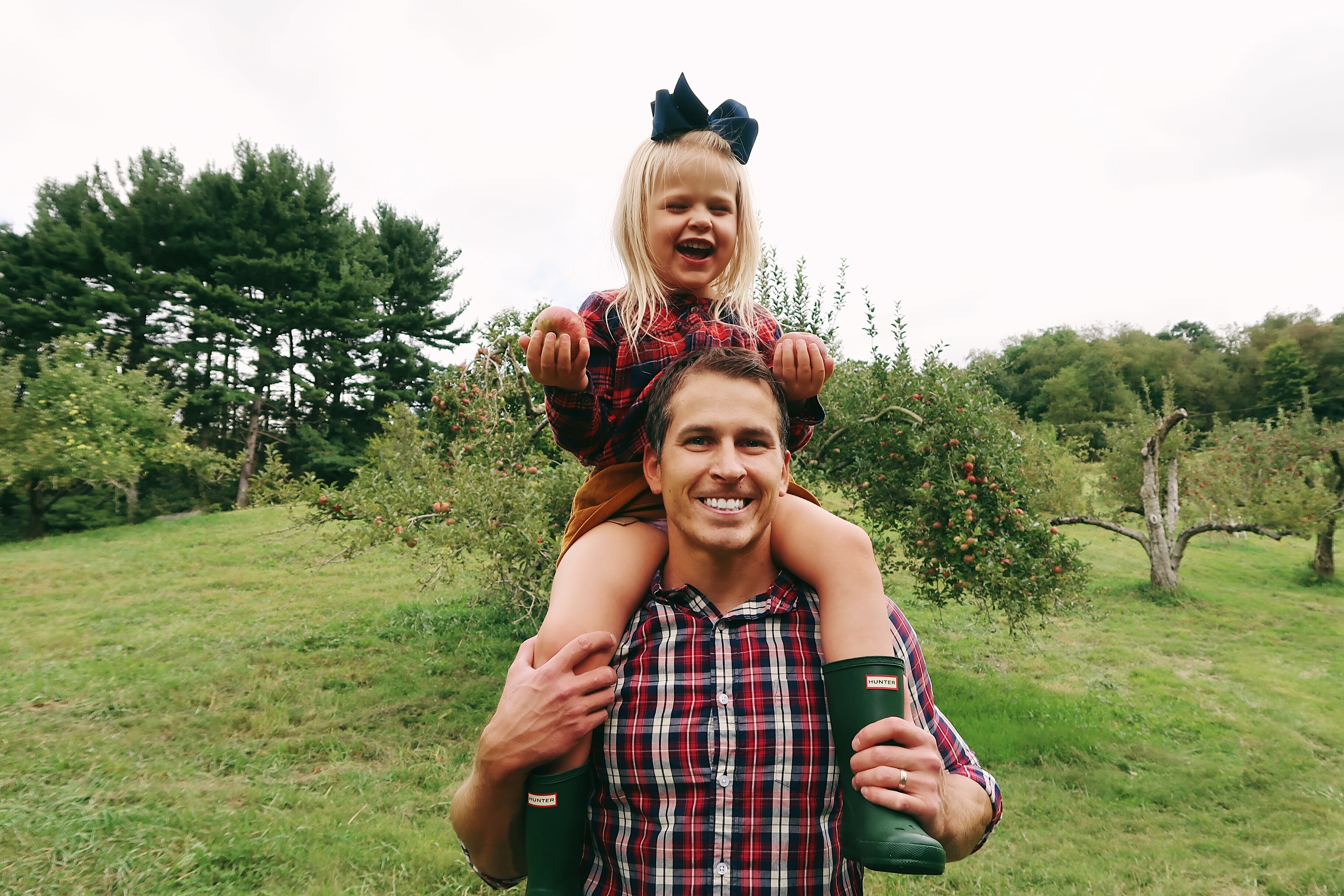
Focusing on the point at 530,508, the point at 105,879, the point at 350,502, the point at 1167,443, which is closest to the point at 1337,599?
the point at 1167,443

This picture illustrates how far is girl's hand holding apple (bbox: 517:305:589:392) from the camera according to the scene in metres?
1.81

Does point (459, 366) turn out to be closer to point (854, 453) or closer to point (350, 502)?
point (350, 502)

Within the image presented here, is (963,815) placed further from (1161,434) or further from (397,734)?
(1161,434)

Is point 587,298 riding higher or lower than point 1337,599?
higher

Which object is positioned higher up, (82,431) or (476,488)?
(82,431)

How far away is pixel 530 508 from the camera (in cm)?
536

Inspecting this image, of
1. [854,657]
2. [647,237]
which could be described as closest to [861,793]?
[854,657]

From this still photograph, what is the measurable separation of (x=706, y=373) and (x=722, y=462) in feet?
0.83

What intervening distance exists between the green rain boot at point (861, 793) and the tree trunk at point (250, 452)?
81.9ft

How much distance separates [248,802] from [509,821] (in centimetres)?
423

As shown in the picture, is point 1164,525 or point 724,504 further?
point 1164,525

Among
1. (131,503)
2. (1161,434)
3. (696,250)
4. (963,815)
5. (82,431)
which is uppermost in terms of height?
(82,431)

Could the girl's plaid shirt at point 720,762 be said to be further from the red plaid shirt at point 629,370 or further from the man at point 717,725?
the red plaid shirt at point 629,370

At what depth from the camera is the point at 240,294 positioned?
958 inches
